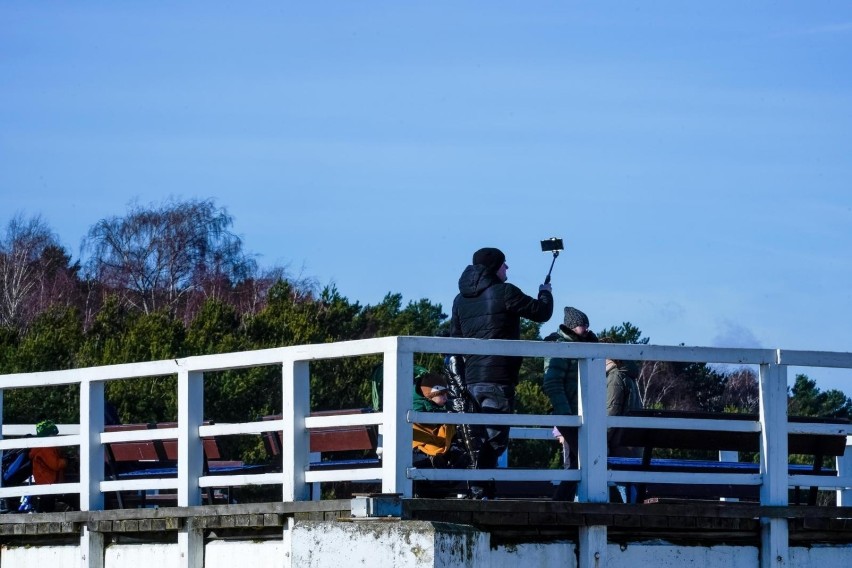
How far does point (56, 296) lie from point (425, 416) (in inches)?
2019

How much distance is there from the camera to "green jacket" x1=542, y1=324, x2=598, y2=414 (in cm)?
1119

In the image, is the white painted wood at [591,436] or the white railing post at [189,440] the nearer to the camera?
the white painted wood at [591,436]

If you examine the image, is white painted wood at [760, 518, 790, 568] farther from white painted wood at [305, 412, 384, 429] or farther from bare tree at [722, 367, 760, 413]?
bare tree at [722, 367, 760, 413]

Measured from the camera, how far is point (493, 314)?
10.3 metres

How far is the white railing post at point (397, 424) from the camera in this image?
29.5 feet

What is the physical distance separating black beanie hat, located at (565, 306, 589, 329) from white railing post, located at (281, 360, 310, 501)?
2.20m

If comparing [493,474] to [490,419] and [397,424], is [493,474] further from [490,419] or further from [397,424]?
[397,424]

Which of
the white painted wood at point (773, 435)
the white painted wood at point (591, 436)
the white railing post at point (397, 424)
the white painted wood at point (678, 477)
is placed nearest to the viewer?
the white railing post at point (397, 424)

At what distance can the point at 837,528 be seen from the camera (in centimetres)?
1049

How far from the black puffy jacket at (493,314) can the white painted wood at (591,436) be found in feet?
1.66

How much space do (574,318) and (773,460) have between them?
1691 millimetres

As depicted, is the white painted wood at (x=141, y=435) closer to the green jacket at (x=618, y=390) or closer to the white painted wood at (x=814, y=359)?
the green jacket at (x=618, y=390)

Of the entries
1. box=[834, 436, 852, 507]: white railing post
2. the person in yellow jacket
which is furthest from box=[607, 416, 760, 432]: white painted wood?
box=[834, 436, 852, 507]: white railing post

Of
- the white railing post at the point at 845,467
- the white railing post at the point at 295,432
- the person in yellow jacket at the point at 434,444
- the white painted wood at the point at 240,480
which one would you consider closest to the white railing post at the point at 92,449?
the white painted wood at the point at 240,480
